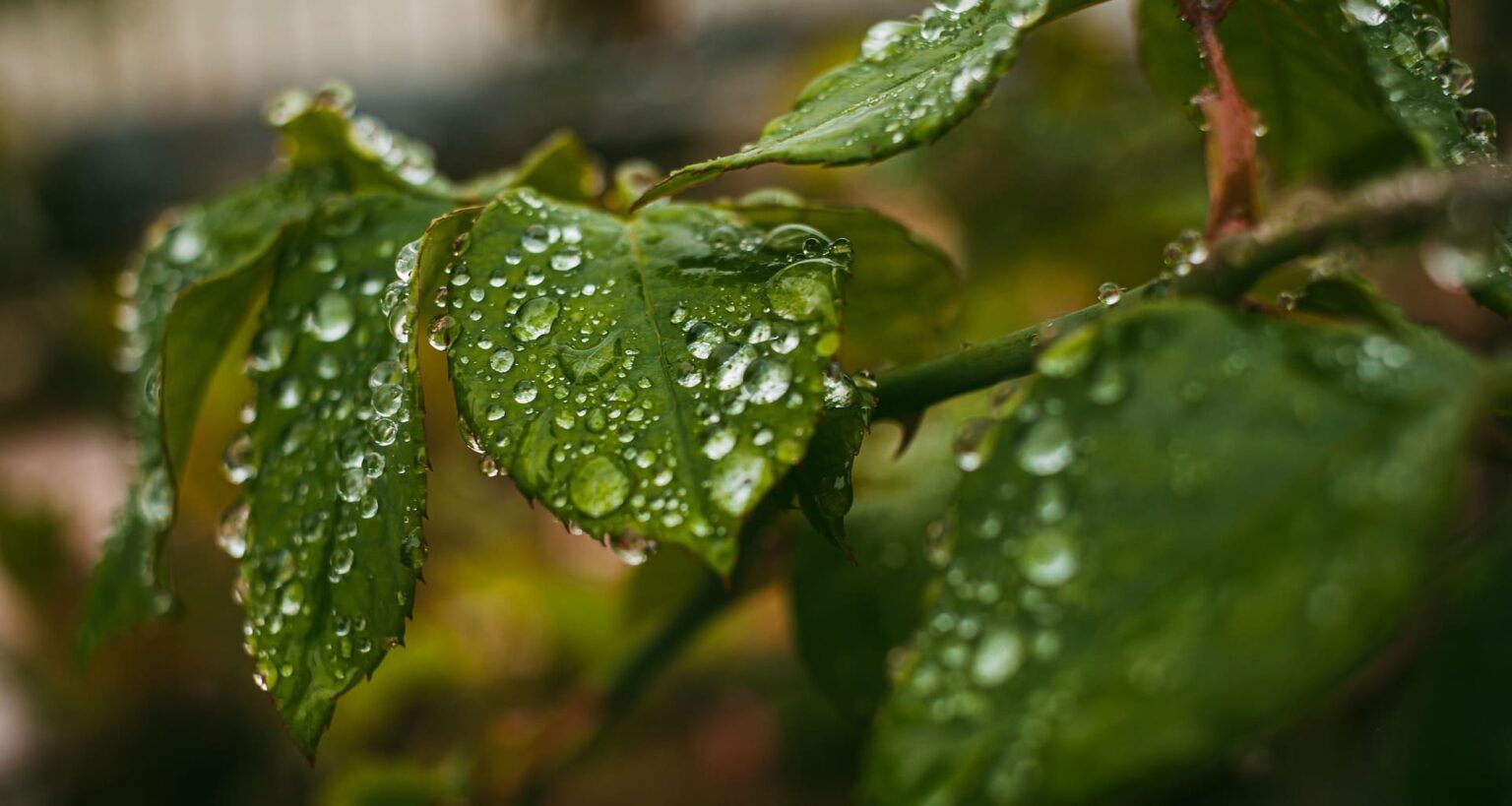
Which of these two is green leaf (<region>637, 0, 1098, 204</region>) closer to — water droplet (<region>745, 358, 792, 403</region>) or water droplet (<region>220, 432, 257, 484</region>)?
water droplet (<region>745, 358, 792, 403</region>)

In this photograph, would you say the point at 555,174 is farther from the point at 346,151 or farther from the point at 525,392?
the point at 525,392

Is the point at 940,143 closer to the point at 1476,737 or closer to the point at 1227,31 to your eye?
the point at 1227,31

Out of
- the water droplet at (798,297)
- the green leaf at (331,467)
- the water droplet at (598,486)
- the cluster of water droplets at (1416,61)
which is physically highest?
the cluster of water droplets at (1416,61)

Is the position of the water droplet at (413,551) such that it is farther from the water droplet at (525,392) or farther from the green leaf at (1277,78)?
the green leaf at (1277,78)

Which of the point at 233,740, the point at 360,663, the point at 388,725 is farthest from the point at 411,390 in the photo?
the point at 233,740

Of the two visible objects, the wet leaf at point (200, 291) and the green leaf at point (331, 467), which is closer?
the green leaf at point (331, 467)

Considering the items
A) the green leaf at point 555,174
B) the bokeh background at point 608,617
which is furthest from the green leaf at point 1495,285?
the green leaf at point 555,174

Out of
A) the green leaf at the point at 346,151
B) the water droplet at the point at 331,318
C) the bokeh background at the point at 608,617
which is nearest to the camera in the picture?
the water droplet at the point at 331,318
